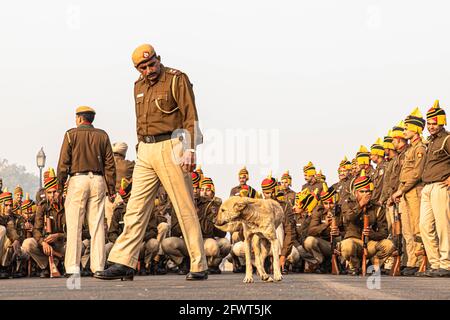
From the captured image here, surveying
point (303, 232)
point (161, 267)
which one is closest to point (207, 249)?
point (161, 267)

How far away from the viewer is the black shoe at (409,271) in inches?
623

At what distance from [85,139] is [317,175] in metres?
11.3

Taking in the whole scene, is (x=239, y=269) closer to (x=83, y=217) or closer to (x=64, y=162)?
(x=83, y=217)

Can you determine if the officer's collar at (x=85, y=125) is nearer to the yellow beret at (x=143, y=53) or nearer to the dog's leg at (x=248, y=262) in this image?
the yellow beret at (x=143, y=53)

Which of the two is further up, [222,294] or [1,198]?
[1,198]

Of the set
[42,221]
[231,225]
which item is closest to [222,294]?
[231,225]

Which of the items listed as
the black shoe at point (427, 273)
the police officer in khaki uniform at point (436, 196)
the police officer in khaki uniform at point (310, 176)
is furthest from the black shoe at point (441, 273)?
the police officer in khaki uniform at point (310, 176)

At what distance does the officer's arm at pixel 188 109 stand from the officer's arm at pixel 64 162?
320 centimetres

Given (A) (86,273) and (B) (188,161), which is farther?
(A) (86,273)

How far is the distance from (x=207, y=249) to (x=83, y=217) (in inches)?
189

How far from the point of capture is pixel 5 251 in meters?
17.5

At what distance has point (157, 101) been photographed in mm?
10945
